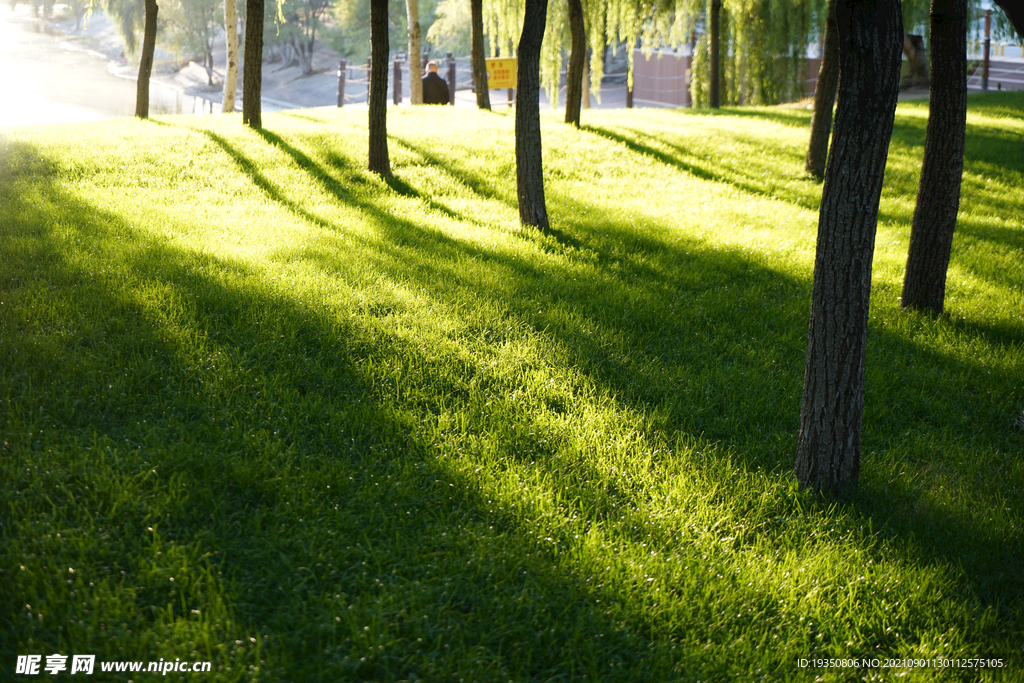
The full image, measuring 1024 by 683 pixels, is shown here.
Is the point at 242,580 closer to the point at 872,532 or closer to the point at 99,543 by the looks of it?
the point at 99,543

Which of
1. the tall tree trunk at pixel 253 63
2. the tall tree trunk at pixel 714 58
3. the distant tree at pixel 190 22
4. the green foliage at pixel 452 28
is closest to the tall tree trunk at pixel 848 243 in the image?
the tall tree trunk at pixel 253 63

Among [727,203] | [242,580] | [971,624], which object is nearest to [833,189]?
[971,624]

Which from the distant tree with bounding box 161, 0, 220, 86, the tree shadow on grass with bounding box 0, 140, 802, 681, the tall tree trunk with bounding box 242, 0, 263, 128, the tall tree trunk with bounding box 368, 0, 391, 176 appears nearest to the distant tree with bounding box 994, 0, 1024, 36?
the tree shadow on grass with bounding box 0, 140, 802, 681

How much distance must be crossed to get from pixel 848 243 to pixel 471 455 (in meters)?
2.22

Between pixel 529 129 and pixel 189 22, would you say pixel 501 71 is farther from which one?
pixel 189 22

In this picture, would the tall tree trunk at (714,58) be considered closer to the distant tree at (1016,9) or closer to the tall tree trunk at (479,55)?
the tall tree trunk at (479,55)

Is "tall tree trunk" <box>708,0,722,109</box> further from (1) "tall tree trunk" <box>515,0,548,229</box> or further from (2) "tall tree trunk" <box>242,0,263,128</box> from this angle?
(1) "tall tree trunk" <box>515,0,548,229</box>

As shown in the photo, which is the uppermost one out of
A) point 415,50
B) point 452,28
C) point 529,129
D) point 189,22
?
point 189,22

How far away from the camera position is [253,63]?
1203 cm

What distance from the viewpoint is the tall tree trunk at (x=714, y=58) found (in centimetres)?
2009

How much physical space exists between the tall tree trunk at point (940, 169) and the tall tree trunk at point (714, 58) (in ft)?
50.1

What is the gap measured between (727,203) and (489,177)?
3402mm

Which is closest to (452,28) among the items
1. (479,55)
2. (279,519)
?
(479,55)

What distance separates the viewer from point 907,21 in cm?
1895
